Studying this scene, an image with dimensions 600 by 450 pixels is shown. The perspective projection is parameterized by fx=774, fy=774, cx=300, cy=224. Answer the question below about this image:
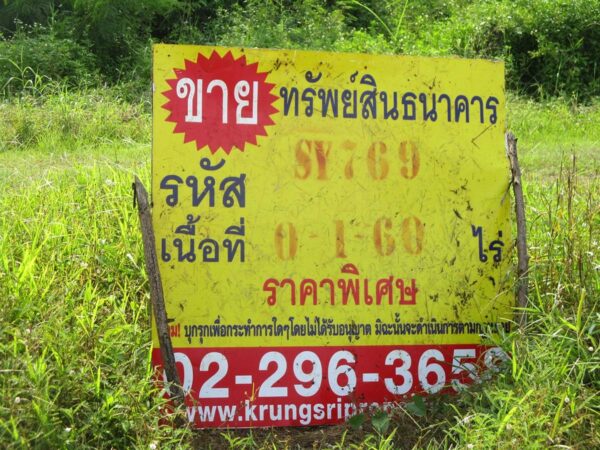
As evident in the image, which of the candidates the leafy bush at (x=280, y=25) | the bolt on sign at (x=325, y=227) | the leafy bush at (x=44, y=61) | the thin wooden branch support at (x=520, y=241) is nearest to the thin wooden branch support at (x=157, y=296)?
the bolt on sign at (x=325, y=227)

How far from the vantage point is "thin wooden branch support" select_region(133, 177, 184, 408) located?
277cm

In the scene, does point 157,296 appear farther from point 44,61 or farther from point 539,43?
point 539,43

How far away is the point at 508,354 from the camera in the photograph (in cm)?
304

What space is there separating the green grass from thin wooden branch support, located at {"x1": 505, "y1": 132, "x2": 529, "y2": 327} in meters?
0.06

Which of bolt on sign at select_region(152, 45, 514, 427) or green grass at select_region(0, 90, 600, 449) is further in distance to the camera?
bolt on sign at select_region(152, 45, 514, 427)

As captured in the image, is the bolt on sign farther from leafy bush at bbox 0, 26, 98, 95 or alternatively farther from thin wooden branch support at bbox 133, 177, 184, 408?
leafy bush at bbox 0, 26, 98, 95

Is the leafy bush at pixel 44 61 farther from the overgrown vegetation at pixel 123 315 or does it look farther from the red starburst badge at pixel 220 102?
the red starburst badge at pixel 220 102

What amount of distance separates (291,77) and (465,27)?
6597mm

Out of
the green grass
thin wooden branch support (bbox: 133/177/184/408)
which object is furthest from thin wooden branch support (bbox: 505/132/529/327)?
thin wooden branch support (bbox: 133/177/184/408)

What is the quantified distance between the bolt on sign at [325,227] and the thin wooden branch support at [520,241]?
2.6 inches

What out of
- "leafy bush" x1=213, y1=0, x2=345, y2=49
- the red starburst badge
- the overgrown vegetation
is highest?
the red starburst badge

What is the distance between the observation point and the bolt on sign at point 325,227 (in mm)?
2938

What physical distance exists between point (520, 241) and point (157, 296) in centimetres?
145

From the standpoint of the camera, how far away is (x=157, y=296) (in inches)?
109
